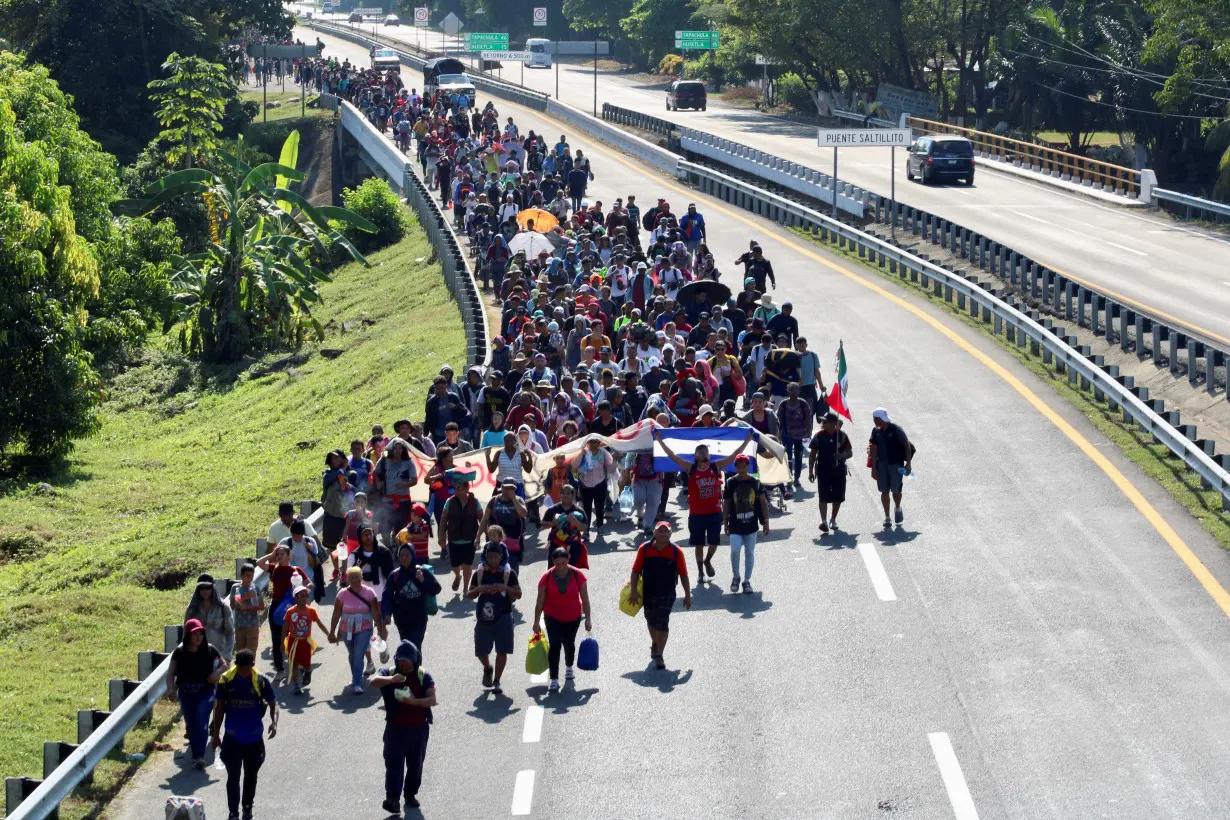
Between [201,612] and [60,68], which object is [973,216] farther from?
[60,68]

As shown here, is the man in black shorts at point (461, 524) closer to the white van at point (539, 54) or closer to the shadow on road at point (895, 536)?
the shadow on road at point (895, 536)

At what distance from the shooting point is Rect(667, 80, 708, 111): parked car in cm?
8325

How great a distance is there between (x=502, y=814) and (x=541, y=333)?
1139 cm

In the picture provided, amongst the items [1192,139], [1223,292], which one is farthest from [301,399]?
[1192,139]

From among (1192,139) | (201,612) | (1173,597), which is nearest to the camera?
(201,612)

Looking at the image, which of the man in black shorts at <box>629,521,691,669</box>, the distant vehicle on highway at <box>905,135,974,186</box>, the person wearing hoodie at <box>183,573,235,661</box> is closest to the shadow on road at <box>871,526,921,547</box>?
the man in black shorts at <box>629,521,691,669</box>

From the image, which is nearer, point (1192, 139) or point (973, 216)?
point (973, 216)

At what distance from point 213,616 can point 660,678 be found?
3906mm

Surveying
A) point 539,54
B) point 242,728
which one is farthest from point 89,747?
point 539,54

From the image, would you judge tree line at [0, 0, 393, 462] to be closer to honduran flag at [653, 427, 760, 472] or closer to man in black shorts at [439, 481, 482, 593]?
honduran flag at [653, 427, 760, 472]

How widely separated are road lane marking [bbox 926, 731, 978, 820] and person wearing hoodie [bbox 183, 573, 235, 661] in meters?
5.88

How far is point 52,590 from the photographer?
2123 centimetres

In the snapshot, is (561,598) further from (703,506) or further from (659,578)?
(703,506)

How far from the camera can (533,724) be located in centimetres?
1414
